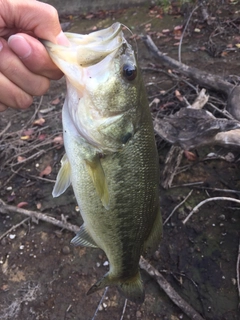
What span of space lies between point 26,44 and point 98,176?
0.72 meters

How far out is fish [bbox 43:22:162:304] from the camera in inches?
64.0

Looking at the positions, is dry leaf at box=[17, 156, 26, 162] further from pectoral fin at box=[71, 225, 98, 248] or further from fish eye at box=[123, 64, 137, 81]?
fish eye at box=[123, 64, 137, 81]

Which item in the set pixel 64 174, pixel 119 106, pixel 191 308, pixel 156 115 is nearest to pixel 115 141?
pixel 119 106

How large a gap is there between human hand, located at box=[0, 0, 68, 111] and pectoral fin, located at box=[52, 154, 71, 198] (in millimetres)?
446

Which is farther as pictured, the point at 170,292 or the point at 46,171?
the point at 46,171

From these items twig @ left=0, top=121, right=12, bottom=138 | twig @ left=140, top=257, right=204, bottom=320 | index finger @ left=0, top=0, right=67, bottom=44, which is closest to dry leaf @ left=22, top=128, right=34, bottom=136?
Result: twig @ left=0, top=121, right=12, bottom=138

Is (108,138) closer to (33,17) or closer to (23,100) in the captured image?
(23,100)

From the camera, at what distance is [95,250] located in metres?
3.48

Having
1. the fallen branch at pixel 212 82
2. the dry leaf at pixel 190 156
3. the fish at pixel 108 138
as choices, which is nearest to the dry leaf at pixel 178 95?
the fallen branch at pixel 212 82

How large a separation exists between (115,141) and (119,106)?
7.0 inches

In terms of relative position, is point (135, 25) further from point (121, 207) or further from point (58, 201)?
point (121, 207)

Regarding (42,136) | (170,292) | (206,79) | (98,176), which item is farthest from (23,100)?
(206,79)

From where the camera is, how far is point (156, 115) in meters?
4.36

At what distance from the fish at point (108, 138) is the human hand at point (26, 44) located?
7 centimetres
